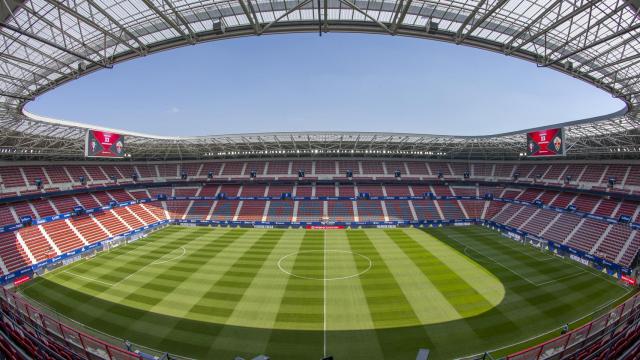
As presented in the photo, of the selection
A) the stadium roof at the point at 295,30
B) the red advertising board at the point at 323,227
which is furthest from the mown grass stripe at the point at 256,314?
the red advertising board at the point at 323,227

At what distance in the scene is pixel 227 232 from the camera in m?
38.5

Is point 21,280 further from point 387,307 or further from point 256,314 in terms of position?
point 387,307

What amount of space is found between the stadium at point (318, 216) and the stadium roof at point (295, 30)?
0.13 meters

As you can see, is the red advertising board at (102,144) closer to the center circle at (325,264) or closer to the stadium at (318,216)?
the stadium at (318,216)

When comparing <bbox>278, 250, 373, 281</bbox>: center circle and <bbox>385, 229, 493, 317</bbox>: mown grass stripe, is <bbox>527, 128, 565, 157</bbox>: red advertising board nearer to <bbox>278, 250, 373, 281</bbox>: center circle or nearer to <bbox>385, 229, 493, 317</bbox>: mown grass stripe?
<bbox>385, 229, 493, 317</bbox>: mown grass stripe

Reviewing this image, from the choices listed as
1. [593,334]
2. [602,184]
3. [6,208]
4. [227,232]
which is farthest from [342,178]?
[6,208]

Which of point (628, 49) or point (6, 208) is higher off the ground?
point (628, 49)

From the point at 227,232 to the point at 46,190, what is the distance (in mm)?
24260

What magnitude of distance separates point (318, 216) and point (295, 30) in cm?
3377

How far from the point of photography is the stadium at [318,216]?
40.5 feet

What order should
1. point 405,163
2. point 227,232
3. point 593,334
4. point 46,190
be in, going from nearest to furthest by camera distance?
1. point 593,334
2. point 46,190
3. point 227,232
4. point 405,163

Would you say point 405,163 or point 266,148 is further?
point 405,163

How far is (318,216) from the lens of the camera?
143 ft

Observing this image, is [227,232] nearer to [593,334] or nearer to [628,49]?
[593,334]
